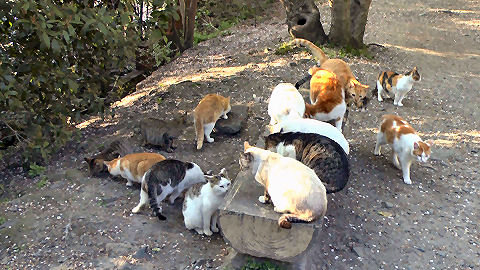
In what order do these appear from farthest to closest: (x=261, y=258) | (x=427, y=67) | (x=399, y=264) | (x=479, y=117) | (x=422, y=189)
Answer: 1. (x=427, y=67)
2. (x=479, y=117)
3. (x=422, y=189)
4. (x=399, y=264)
5. (x=261, y=258)

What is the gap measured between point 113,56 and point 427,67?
18.5ft

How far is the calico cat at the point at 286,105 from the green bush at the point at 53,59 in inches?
71.1

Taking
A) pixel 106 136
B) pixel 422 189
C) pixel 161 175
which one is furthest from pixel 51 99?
pixel 422 189

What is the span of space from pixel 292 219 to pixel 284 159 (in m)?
0.55

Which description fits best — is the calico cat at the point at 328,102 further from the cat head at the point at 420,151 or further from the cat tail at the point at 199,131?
the cat tail at the point at 199,131

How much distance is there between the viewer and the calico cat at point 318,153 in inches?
154

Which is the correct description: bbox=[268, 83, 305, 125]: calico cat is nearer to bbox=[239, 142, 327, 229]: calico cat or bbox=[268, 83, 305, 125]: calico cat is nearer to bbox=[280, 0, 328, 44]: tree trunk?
bbox=[239, 142, 327, 229]: calico cat

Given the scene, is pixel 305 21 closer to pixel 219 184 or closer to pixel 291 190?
pixel 219 184

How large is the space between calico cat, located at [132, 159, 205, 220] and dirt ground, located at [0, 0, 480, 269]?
167 millimetres

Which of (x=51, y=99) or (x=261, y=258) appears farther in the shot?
(x=51, y=99)

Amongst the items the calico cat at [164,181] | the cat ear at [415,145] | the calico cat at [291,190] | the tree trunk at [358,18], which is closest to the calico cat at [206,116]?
the calico cat at [164,181]

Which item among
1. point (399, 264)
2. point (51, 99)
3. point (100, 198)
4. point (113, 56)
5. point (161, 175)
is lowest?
point (399, 264)

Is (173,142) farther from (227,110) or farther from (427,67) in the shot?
(427,67)

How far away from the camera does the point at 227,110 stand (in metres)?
6.00
